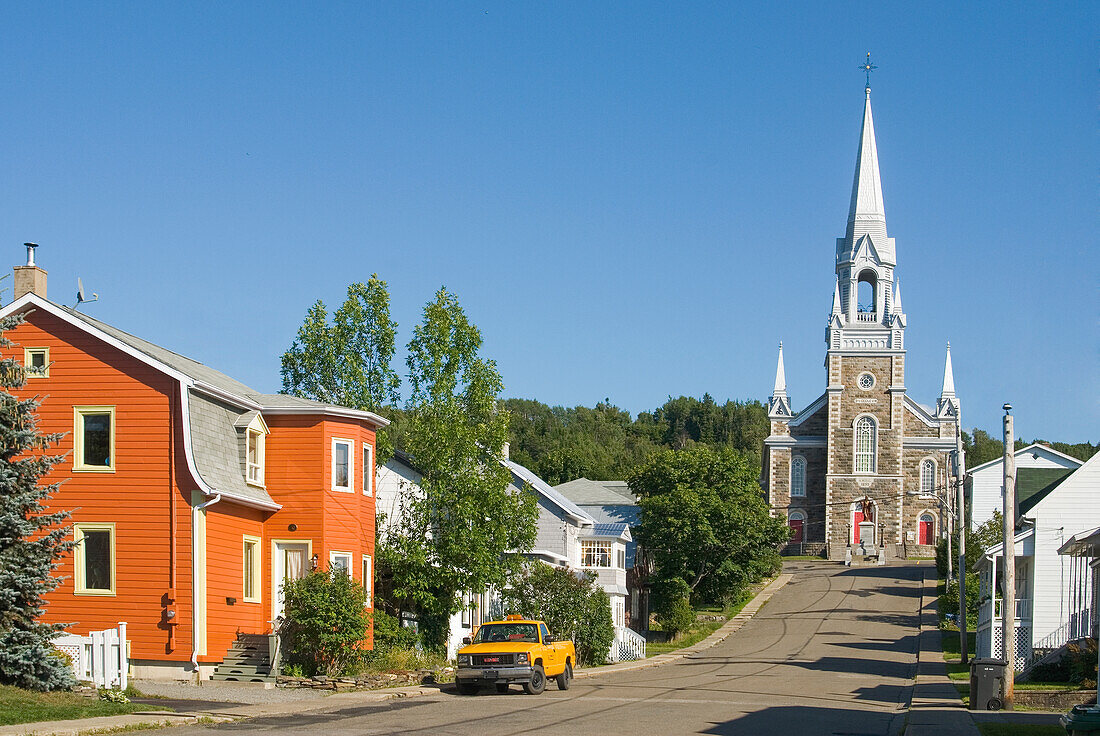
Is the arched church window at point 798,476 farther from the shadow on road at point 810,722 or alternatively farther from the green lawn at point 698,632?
the shadow on road at point 810,722

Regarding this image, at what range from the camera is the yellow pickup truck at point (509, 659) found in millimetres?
26939

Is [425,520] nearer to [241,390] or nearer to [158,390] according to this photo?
[241,390]

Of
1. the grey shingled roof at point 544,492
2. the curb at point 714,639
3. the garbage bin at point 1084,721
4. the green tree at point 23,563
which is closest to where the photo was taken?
the garbage bin at point 1084,721

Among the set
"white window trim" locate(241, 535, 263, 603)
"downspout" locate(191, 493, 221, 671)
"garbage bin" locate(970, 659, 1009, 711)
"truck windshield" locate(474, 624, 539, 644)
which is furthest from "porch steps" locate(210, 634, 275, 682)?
"garbage bin" locate(970, 659, 1009, 711)

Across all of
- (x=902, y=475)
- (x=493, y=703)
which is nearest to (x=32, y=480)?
(x=493, y=703)

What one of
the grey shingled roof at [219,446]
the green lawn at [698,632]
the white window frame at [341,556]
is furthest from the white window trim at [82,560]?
the green lawn at [698,632]

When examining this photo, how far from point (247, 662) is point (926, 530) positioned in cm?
7881

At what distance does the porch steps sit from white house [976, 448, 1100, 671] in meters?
21.1

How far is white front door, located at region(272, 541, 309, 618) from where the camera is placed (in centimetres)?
2931

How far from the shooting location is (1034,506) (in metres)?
37.7

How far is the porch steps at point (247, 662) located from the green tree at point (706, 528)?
31140mm

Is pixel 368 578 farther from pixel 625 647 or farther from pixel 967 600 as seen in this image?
pixel 967 600

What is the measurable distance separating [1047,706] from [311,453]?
59.0ft

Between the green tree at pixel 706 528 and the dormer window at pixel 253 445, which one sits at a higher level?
the dormer window at pixel 253 445
